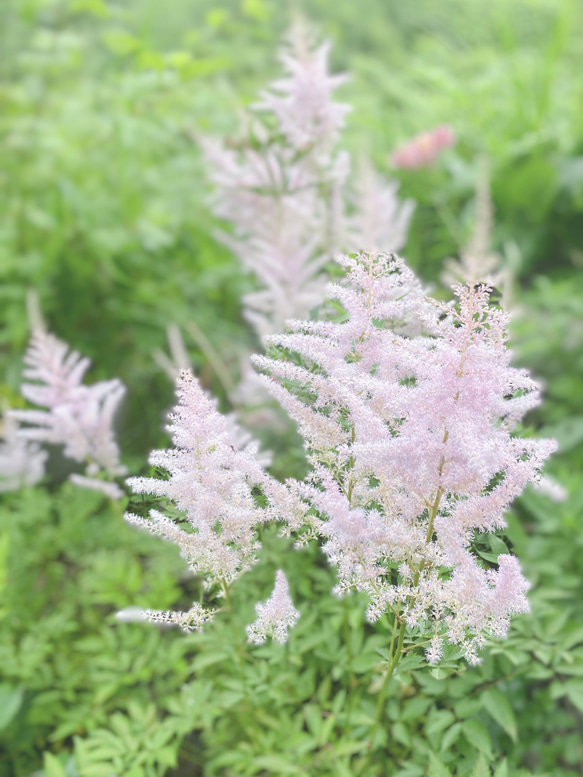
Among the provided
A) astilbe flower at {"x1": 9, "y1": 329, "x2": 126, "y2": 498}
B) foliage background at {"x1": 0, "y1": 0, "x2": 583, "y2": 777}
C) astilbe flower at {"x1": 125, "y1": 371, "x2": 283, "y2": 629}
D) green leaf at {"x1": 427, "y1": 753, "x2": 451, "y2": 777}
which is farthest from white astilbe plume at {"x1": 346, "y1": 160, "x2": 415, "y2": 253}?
green leaf at {"x1": 427, "y1": 753, "x2": 451, "y2": 777}

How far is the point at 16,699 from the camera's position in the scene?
160 cm

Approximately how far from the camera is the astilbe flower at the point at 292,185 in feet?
5.86

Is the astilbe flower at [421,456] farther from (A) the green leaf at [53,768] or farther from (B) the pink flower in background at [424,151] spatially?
(B) the pink flower in background at [424,151]

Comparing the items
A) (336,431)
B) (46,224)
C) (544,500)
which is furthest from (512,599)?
(46,224)

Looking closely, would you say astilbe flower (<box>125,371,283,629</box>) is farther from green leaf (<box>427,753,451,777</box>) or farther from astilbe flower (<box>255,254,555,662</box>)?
green leaf (<box>427,753,451,777</box>)

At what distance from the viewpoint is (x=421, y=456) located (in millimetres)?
866

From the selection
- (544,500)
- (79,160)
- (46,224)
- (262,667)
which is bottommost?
(262,667)

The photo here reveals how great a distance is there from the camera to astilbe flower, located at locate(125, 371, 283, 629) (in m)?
0.93

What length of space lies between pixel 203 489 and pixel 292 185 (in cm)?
125

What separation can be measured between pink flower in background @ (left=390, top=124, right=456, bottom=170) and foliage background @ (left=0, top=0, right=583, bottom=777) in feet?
0.36

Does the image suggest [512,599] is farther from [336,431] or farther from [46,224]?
[46,224]

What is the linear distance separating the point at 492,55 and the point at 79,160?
3.95 m

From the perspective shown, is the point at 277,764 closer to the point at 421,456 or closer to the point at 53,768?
the point at 53,768

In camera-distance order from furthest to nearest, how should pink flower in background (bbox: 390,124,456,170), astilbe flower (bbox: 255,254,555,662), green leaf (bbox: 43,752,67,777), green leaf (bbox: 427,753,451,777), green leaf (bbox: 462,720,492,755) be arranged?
1. pink flower in background (bbox: 390,124,456,170)
2. green leaf (bbox: 43,752,67,777)
3. green leaf (bbox: 462,720,492,755)
4. green leaf (bbox: 427,753,451,777)
5. astilbe flower (bbox: 255,254,555,662)
